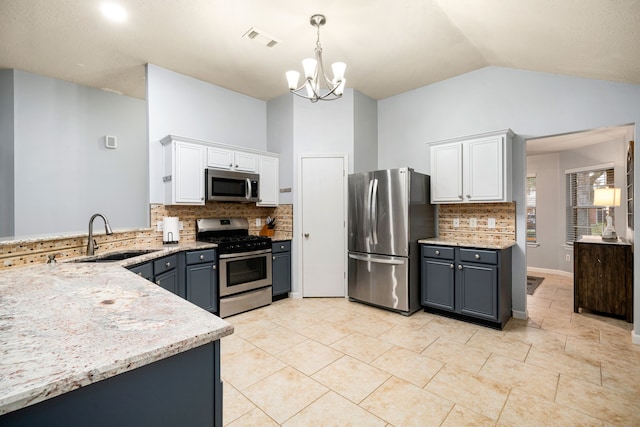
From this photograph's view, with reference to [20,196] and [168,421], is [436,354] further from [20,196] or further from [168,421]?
[20,196]

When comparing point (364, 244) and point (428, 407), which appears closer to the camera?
point (428, 407)

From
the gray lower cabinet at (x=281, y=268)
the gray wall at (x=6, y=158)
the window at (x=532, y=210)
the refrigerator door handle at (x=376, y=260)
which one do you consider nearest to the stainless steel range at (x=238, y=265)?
the gray lower cabinet at (x=281, y=268)

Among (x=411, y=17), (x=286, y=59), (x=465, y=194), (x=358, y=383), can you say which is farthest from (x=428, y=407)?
(x=286, y=59)

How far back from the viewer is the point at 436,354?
265 centimetres

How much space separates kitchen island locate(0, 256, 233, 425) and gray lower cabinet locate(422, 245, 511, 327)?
2951 mm

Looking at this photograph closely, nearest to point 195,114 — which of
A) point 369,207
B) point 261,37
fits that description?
point 261,37

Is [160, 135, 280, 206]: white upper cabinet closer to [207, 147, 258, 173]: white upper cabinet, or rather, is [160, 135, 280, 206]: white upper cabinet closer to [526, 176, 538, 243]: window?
[207, 147, 258, 173]: white upper cabinet

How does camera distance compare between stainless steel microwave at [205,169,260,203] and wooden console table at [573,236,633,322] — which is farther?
stainless steel microwave at [205,169,260,203]

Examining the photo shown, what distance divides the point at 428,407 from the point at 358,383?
50cm

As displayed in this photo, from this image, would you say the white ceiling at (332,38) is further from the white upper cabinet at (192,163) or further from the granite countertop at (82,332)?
the granite countertop at (82,332)

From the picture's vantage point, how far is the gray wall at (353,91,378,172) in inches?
171

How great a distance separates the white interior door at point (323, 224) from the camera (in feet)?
14.1

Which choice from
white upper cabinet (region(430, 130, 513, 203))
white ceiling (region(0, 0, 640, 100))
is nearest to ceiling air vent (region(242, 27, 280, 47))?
white ceiling (region(0, 0, 640, 100))

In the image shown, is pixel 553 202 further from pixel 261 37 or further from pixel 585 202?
pixel 261 37
